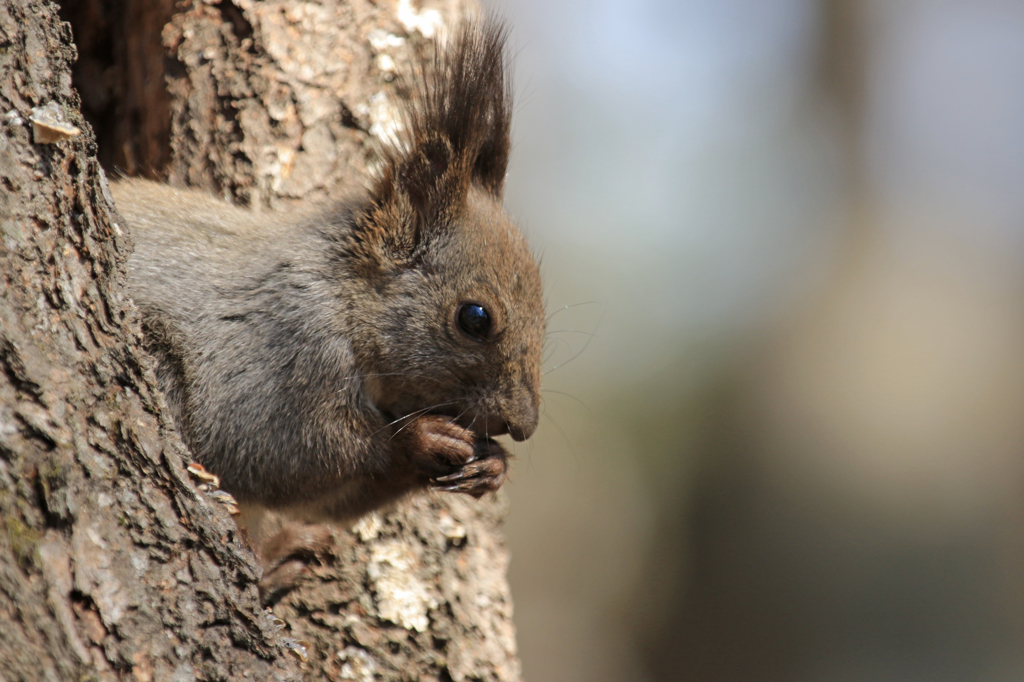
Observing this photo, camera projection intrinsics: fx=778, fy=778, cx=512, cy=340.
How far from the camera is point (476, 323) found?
91.5 inches

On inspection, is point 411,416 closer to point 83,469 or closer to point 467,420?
point 467,420

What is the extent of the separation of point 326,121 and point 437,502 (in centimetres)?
151

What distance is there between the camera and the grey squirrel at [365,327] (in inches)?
89.0

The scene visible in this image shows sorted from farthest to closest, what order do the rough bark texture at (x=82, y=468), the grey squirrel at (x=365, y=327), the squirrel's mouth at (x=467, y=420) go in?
the squirrel's mouth at (x=467, y=420)
the grey squirrel at (x=365, y=327)
the rough bark texture at (x=82, y=468)

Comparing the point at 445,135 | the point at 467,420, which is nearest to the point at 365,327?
the point at 467,420

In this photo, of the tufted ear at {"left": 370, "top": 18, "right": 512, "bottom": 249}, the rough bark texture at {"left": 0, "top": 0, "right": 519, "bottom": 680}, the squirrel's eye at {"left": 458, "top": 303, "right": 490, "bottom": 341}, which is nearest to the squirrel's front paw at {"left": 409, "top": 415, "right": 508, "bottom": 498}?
the squirrel's eye at {"left": 458, "top": 303, "right": 490, "bottom": 341}

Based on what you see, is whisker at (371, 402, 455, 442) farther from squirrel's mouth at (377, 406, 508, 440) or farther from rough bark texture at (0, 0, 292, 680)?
rough bark texture at (0, 0, 292, 680)

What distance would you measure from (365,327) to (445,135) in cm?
64

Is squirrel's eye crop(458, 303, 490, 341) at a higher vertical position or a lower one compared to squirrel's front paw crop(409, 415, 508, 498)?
higher

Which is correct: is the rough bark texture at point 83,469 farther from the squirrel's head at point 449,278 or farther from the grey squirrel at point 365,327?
the squirrel's head at point 449,278

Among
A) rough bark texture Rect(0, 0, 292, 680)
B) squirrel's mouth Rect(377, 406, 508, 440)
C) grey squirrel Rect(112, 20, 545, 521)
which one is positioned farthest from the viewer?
squirrel's mouth Rect(377, 406, 508, 440)

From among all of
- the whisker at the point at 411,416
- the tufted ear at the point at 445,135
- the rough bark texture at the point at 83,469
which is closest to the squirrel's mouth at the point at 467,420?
the whisker at the point at 411,416

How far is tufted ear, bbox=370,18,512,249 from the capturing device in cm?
237

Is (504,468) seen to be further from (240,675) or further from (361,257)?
(240,675)
